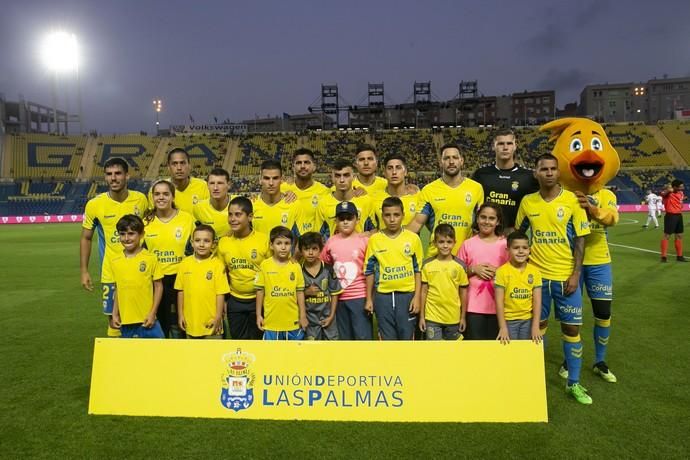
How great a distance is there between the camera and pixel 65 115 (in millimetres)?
62219

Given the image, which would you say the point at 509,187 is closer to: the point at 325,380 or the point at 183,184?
the point at 325,380

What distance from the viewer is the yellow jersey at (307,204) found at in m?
5.12

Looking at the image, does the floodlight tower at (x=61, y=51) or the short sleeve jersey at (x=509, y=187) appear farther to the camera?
the floodlight tower at (x=61, y=51)

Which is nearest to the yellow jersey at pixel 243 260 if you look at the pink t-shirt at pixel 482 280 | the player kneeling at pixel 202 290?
the player kneeling at pixel 202 290

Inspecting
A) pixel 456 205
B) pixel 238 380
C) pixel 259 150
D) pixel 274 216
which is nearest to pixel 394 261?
pixel 456 205

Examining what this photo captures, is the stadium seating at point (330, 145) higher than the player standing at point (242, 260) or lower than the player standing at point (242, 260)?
higher

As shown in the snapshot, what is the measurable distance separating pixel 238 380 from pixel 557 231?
326cm

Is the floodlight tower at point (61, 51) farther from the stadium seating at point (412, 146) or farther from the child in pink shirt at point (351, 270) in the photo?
the child in pink shirt at point (351, 270)

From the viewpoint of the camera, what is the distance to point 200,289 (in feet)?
14.5

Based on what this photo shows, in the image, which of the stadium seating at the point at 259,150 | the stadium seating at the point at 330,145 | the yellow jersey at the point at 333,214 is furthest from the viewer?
the stadium seating at the point at 330,145

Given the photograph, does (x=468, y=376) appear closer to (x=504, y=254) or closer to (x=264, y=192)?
(x=504, y=254)

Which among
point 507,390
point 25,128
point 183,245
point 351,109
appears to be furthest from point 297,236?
point 25,128

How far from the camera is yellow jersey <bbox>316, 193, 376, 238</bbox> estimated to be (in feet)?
16.5

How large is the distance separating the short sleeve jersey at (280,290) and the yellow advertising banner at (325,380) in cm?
60
